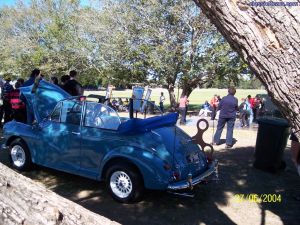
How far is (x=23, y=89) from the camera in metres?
8.30

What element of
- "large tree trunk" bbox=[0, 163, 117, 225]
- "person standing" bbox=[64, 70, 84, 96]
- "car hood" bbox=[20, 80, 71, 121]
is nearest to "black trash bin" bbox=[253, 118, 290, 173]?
"car hood" bbox=[20, 80, 71, 121]

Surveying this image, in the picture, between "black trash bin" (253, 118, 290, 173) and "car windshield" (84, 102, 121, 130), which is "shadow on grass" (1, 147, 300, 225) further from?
"car windshield" (84, 102, 121, 130)

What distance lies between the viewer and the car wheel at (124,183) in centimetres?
593

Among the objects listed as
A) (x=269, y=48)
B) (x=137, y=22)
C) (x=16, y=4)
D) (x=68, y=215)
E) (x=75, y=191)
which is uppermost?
(x=16, y=4)

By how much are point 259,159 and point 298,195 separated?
5.91 ft

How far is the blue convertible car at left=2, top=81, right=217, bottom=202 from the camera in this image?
5.82 meters

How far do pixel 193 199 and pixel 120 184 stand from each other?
1321 millimetres

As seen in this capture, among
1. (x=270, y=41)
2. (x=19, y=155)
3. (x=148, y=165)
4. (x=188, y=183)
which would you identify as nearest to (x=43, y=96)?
(x=19, y=155)

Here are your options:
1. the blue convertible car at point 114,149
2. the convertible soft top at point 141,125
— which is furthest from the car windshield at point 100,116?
the convertible soft top at point 141,125

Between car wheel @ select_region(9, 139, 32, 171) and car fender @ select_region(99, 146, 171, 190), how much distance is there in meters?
2.54

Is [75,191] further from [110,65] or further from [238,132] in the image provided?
[110,65]

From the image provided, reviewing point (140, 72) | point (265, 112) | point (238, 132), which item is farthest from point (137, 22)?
point (238, 132)

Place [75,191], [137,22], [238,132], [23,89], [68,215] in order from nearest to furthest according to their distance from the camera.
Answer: [68,215] < [75,191] < [23,89] < [238,132] < [137,22]

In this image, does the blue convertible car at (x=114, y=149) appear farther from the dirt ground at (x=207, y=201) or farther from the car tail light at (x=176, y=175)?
the dirt ground at (x=207, y=201)
